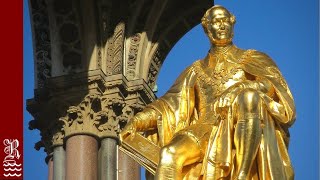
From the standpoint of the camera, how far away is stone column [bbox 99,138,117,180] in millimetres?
28531

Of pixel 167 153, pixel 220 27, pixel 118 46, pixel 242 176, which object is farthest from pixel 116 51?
pixel 242 176

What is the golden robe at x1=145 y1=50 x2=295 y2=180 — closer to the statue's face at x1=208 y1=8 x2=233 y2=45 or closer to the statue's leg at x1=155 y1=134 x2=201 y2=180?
the statue's leg at x1=155 y1=134 x2=201 y2=180

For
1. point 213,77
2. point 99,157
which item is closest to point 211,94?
point 213,77

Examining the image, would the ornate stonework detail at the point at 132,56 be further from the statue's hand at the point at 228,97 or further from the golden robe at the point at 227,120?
the statue's hand at the point at 228,97

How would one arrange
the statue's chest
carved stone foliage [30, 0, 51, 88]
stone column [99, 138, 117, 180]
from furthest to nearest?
carved stone foliage [30, 0, 51, 88], stone column [99, 138, 117, 180], the statue's chest

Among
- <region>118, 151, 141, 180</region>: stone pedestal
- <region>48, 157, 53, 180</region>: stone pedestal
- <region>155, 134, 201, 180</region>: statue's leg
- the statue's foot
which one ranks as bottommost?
the statue's foot

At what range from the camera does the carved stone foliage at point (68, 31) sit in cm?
2923

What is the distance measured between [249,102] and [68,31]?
6.50 m

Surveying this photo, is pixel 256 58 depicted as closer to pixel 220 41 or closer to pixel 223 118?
pixel 220 41

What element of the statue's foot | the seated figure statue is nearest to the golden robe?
the seated figure statue

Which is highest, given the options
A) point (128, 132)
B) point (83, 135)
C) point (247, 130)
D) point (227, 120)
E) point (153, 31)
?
point (153, 31)

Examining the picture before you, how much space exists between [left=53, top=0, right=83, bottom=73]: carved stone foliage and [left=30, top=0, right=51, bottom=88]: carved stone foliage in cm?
20

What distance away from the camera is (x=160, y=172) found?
2353 centimetres

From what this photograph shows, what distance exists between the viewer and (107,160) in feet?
93.7
